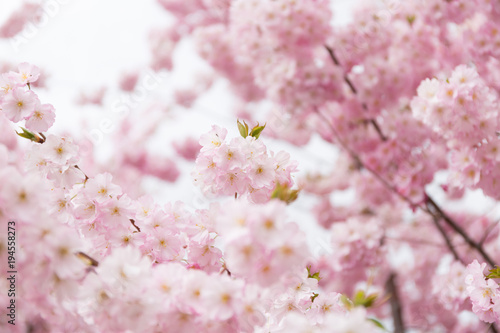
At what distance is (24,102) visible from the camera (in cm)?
131

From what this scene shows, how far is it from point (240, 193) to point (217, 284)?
0.44 meters

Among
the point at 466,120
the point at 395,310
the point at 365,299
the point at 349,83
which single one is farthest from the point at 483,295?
the point at 395,310

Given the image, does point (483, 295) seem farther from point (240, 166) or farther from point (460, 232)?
point (460, 232)

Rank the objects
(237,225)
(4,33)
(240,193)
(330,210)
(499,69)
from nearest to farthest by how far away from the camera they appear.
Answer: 1. (237,225)
2. (240,193)
3. (499,69)
4. (330,210)
5. (4,33)

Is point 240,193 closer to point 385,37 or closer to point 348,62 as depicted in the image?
point 348,62

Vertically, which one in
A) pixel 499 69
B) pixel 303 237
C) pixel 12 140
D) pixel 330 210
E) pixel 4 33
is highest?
pixel 303 237

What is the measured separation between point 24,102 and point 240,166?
27.2 inches

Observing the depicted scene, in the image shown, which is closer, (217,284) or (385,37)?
(217,284)

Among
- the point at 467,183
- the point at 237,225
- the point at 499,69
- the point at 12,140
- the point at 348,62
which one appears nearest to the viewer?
the point at 237,225

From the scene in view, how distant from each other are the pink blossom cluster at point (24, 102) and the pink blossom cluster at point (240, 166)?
1.63 feet

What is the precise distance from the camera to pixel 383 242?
10.5ft

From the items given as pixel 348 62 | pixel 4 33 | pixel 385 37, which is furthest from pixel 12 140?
pixel 385 37

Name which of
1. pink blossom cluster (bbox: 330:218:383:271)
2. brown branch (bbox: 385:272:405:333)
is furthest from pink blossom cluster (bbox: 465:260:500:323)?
brown branch (bbox: 385:272:405:333)

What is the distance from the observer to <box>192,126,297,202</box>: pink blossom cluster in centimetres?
126
